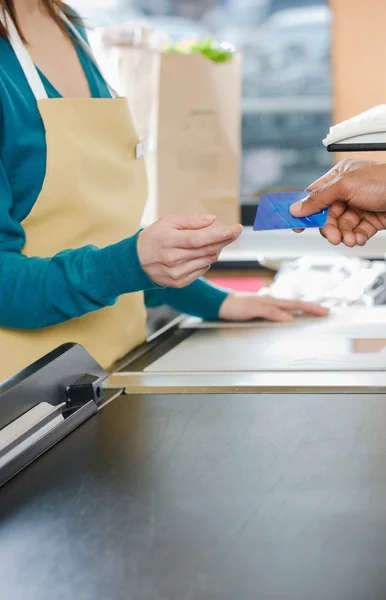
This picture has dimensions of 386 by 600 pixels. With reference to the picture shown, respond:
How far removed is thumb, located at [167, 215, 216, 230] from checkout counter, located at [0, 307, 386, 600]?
0.20 metres

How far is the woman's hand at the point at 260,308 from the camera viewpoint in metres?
1.52

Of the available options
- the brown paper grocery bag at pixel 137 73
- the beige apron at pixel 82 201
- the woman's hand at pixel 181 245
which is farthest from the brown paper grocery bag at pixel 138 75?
the woman's hand at pixel 181 245

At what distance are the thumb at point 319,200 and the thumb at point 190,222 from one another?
0.56 feet

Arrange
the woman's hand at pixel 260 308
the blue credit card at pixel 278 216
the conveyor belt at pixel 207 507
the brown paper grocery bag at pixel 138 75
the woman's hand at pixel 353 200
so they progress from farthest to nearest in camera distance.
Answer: the brown paper grocery bag at pixel 138 75 < the woman's hand at pixel 260 308 < the woman's hand at pixel 353 200 < the blue credit card at pixel 278 216 < the conveyor belt at pixel 207 507

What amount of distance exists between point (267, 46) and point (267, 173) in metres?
0.49

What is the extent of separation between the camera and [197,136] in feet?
7.64

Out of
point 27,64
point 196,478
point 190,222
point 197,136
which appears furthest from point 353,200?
point 197,136

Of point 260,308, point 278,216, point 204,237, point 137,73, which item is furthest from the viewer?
point 137,73

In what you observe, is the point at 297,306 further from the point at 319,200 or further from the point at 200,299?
the point at 319,200

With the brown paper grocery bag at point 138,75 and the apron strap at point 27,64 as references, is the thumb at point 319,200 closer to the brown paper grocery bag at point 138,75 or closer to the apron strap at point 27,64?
the apron strap at point 27,64

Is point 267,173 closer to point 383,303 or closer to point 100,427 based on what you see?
point 383,303

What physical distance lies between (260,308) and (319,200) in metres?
0.32

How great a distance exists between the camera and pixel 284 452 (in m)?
0.84

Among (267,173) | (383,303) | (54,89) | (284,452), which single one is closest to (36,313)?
(54,89)
